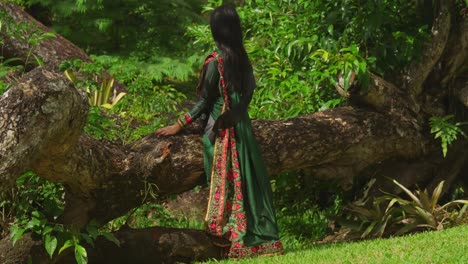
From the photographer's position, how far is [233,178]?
25.8ft

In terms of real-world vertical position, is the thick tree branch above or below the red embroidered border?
above

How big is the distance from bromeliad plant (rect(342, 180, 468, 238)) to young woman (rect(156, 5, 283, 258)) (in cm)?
164

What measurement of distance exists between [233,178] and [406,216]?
93.2 inches

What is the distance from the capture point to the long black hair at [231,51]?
7.71 m

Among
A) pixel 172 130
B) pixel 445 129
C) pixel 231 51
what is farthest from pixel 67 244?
pixel 445 129

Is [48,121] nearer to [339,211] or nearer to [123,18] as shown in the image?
[339,211]

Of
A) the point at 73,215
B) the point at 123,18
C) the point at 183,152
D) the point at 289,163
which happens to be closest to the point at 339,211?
the point at 289,163

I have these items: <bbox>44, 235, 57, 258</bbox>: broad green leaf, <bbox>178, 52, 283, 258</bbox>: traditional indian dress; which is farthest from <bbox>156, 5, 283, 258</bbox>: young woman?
<bbox>44, 235, 57, 258</bbox>: broad green leaf

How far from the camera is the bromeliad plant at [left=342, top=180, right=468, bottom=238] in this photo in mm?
9141

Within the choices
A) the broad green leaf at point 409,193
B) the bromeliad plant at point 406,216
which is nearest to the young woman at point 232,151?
the bromeliad plant at point 406,216

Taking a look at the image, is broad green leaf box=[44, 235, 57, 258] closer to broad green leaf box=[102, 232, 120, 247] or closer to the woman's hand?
broad green leaf box=[102, 232, 120, 247]

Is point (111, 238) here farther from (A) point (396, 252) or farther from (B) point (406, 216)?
(B) point (406, 216)

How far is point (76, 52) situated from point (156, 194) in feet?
17.3

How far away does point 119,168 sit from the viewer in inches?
299
